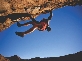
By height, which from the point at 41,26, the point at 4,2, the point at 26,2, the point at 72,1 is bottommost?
the point at 41,26

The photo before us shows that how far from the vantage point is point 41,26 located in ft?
18.6

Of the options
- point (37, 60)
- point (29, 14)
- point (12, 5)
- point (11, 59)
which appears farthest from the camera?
point (29, 14)

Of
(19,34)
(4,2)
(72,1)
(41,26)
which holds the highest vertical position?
(72,1)

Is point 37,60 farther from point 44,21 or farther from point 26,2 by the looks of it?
point 26,2

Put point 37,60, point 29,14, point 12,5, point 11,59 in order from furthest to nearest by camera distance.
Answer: point 29,14 < point 12,5 < point 11,59 < point 37,60

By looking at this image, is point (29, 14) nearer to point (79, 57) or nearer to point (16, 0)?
point (16, 0)

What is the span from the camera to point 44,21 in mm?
5664

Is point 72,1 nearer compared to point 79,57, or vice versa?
point 79,57

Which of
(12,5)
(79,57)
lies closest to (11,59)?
(12,5)

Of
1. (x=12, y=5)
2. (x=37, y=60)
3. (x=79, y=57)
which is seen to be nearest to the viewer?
(x=79, y=57)

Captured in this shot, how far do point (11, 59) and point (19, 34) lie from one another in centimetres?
118

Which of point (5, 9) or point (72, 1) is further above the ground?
point (72, 1)

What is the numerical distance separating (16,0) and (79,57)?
11.8 feet

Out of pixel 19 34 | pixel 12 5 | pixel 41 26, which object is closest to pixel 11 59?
pixel 19 34
